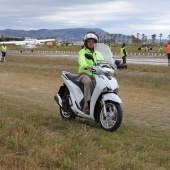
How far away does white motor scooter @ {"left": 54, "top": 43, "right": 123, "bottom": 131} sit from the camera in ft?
21.5

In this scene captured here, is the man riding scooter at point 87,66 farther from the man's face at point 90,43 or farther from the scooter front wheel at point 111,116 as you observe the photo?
the scooter front wheel at point 111,116

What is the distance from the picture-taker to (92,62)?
7.16m

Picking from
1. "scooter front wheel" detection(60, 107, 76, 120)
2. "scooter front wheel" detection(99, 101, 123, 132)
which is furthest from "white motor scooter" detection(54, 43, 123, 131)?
"scooter front wheel" detection(60, 107, 76, 120)

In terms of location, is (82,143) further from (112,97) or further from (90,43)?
(90,43)

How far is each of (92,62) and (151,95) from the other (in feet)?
20.8

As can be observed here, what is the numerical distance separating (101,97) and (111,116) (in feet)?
1.40

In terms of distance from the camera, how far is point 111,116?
6.63 m

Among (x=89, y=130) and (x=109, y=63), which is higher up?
(x=109, y=63)

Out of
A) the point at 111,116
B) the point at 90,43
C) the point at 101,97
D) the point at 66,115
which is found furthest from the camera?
the point at 66,115

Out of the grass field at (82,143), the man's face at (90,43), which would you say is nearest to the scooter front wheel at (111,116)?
the grass field at (82,143)

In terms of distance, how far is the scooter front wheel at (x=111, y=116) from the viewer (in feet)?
21.2

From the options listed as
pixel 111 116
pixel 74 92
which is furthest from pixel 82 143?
pixel 74 92

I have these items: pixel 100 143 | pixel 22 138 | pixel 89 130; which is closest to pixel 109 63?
pixel 89 130

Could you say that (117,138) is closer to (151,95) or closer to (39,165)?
(39,165)
